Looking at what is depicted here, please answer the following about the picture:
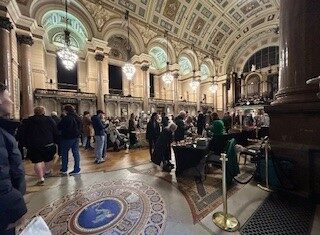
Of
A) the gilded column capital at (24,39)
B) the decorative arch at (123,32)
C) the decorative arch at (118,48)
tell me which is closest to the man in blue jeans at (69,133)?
the gilded column capital at (24,39)

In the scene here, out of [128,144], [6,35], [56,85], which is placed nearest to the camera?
[6,35]

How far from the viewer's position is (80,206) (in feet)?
9.18

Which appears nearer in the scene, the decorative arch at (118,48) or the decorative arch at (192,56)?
the decorative arch at (118,48)

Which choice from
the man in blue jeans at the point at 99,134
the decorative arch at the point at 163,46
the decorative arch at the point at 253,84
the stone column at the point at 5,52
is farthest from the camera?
the decorative arch at the point at 253,84

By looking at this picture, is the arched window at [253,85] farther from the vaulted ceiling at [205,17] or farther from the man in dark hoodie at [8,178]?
the man in dark hoodie at [8,178]

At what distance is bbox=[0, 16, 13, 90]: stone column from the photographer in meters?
6.61

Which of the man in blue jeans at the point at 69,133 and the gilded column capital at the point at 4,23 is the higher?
the gilded column capital at the point at 4,23

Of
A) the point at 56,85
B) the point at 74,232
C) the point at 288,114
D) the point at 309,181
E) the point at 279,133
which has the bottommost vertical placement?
the point at 74,232

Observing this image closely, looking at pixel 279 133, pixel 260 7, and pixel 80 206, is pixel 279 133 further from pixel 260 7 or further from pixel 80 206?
pixel 260 7

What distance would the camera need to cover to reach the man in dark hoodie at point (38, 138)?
3530 millimetres

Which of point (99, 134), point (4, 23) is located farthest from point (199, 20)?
point (99, 134)

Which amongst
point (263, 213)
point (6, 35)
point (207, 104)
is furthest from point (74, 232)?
point (207, 104)

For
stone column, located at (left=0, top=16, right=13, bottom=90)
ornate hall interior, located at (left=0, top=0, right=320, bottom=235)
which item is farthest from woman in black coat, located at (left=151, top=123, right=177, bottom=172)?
stone column, located at (left=0, top=16, right=13, bottom=90)

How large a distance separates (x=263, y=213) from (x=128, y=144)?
6.11 metres
